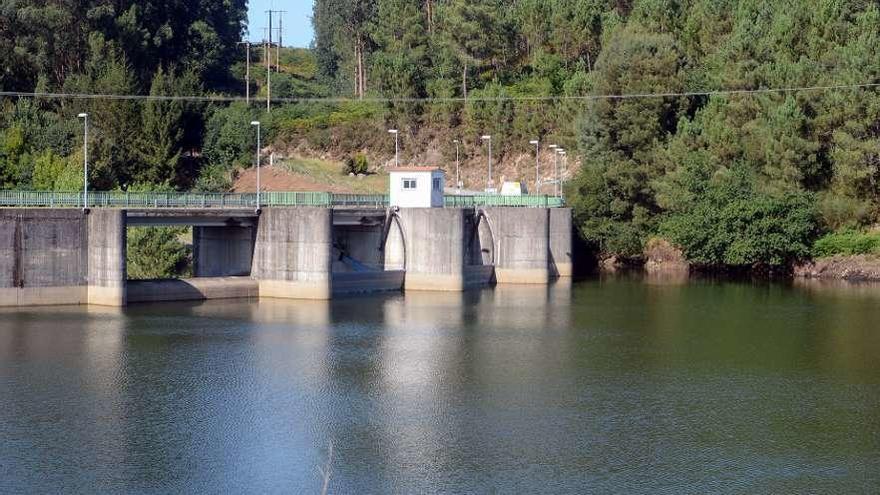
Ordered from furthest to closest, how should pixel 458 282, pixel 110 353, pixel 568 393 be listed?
pixel 458 282
pixel 110 353
pixel 568 393

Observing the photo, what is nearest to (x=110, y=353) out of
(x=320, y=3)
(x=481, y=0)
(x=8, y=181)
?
(x=8, y=181)

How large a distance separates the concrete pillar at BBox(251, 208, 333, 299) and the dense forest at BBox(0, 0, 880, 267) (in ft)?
60.8

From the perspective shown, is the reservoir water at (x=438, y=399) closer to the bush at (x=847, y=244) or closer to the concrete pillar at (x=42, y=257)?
the concrete pillar at (x=42, y=257)

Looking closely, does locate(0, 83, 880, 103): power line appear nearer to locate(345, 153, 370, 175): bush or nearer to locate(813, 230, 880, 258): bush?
locate(345, 153, 370, 175): bush

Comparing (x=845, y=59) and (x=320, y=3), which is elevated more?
(x=320, y=3)

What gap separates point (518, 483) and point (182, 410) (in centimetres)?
1057

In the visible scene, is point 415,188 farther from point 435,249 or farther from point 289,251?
point 289,251

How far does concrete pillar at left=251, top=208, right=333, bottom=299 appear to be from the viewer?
53500 millimetres

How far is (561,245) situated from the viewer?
6500 centimetres

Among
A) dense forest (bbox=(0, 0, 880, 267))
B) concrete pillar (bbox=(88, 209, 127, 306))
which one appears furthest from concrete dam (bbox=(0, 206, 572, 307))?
dense forest (bbox=(0, 0, 880, 267))

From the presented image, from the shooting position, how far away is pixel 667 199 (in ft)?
232

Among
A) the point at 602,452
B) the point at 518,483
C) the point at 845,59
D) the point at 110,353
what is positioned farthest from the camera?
the point at 845,59

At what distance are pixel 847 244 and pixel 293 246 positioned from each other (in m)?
30.7

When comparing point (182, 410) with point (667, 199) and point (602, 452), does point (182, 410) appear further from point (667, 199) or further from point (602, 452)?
point (667, 199)
